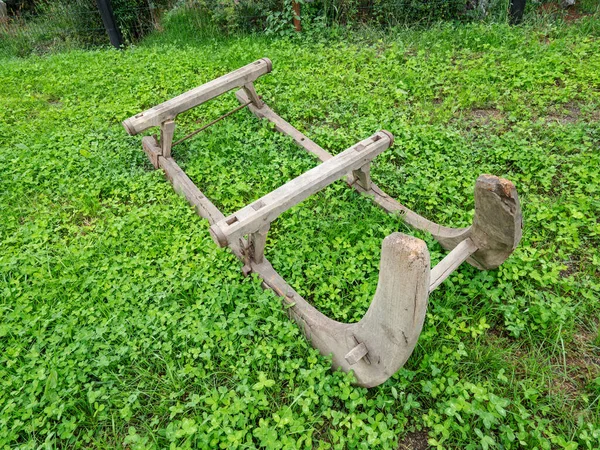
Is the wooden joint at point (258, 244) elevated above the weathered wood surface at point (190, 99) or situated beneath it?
situated beneath

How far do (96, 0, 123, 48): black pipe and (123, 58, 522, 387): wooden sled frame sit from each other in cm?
405

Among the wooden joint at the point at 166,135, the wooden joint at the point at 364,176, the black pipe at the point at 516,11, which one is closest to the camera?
the wooden joint at the point at 364,176

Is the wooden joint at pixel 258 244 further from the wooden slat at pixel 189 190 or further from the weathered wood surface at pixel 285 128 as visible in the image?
the weathered wood surface at pixel 285 128

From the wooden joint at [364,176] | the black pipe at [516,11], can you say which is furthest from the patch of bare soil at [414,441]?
the black pipe at [516,11]

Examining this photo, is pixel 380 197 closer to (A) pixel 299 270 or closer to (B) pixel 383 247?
(A) pixel 299 270

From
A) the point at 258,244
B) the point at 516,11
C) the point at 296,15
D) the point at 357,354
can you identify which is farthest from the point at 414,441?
the point at 516,11

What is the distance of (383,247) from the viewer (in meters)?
1.75

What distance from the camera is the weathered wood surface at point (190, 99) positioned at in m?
3.52

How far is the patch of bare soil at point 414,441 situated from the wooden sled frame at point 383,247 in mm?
346

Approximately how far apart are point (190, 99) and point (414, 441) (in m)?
3.32

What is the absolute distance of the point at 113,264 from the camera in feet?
10.2

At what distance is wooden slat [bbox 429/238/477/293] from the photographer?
7.43 feet

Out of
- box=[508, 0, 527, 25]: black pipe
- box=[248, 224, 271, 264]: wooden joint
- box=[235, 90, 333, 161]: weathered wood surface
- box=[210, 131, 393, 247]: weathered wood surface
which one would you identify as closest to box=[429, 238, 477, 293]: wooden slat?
box=[210, 131, 393, 247]: weathered wood surface

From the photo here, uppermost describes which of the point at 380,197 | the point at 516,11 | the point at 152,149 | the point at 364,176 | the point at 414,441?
the point at 516,11
